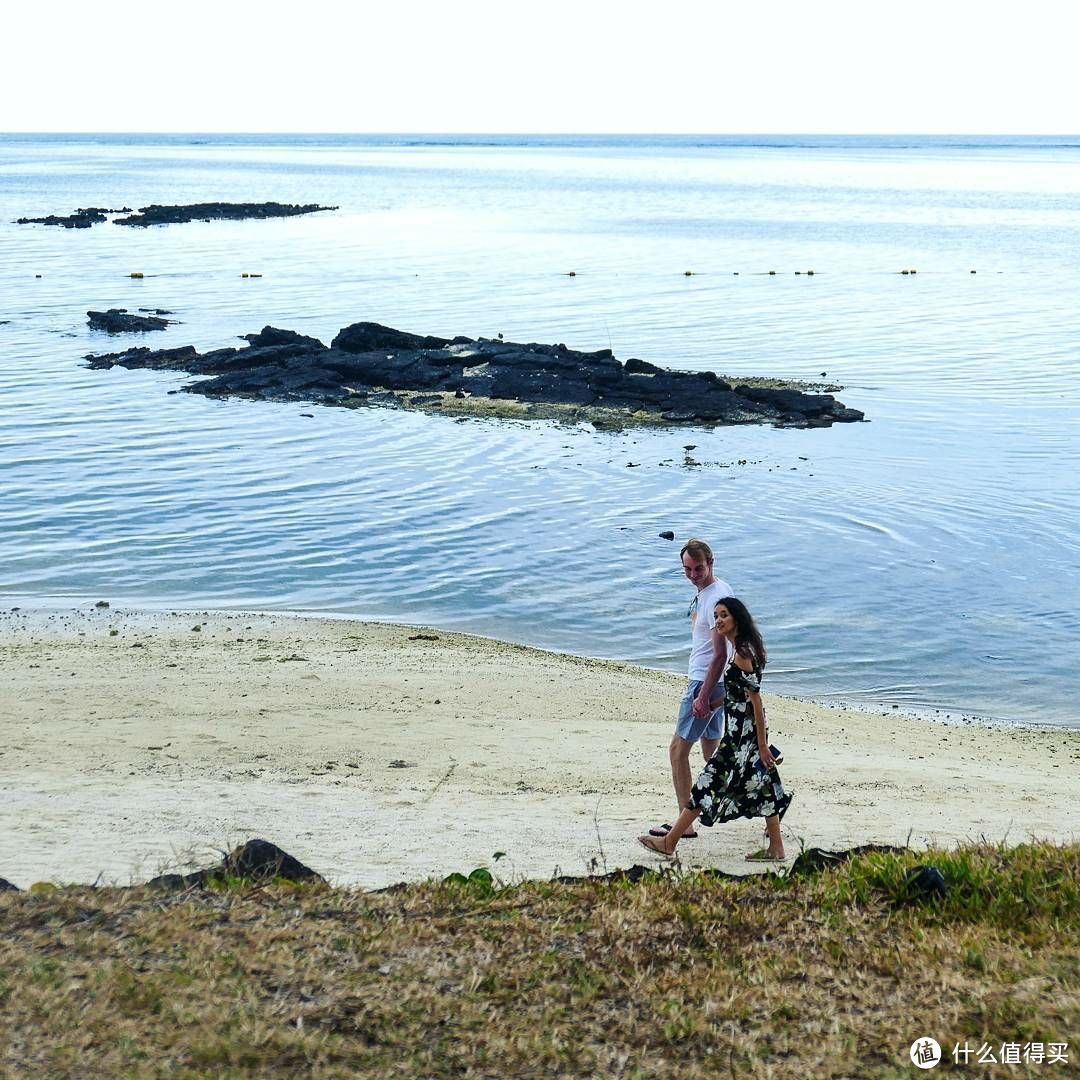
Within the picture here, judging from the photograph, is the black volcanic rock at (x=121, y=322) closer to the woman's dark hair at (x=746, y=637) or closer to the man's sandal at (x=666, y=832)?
the man's sandal at (x=666, y=832)

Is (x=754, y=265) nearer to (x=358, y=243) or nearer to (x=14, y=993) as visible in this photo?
(x=358, y=243)

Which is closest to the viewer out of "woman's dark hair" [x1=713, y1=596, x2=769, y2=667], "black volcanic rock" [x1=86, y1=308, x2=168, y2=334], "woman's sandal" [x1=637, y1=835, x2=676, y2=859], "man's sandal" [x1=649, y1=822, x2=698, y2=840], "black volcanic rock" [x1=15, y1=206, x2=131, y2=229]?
"woman's dark hair" [x1=713, y1=596, x2=769, y2=667]

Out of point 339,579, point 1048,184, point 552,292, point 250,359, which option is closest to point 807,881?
point 339,579

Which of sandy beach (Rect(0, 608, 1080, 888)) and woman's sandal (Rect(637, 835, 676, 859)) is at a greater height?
woman's sandal (Rect(637, 835, 676, 859))

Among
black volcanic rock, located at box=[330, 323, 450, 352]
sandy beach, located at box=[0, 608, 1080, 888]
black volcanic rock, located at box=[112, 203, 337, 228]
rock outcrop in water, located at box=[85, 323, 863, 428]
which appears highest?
black volcanic rock, located at box=[112, 203, 337, 228]

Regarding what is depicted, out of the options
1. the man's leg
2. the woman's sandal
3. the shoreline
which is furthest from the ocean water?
the woman's sandal

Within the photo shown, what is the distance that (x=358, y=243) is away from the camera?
8425 cm

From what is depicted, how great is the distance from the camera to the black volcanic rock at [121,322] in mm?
45312

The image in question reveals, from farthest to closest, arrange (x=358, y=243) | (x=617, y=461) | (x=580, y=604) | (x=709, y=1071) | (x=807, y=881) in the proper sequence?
(x=358, y=243)
(x=617, y=461)
(x=580, y=604)
(x=807, y=881)
(x=709, y=1071)

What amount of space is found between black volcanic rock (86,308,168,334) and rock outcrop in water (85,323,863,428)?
5.48m

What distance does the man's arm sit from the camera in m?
8.74

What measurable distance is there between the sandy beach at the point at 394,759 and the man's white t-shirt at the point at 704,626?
125 centimetres

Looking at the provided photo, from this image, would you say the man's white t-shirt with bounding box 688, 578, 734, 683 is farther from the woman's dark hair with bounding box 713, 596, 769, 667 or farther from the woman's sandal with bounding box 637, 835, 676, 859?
the woman's sandal with bounding box 637, 835, 676, 859

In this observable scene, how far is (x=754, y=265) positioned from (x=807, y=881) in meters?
66.1
